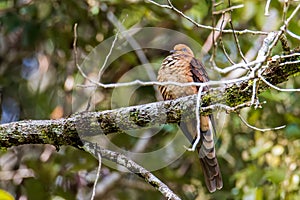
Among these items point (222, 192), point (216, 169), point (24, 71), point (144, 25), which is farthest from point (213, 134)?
point (24, 71)

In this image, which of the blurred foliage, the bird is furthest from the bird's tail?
the blurred foliage

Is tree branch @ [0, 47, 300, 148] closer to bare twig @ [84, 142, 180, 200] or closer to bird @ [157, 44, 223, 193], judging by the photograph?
bare twig @ [84, 142, 180, 200]

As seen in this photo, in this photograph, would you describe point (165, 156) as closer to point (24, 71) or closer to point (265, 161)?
point (265, 161)

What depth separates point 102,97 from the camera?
430cm

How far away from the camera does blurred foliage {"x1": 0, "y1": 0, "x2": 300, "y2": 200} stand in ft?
12.5

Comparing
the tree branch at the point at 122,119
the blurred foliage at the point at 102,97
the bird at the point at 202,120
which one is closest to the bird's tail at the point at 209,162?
the bird at the point at 202,120

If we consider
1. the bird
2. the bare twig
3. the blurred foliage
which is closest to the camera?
the bare twig

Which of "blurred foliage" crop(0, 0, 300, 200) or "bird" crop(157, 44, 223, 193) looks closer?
"bird" crop(157, 44, 223, 193)

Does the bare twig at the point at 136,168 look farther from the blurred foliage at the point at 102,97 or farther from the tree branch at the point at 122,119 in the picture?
the blurred foliage at the point at 102,97

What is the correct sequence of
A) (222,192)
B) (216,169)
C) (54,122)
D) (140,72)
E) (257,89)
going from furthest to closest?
(140,72) < (222,192) < (216,169) < (54,122) < (257,89)

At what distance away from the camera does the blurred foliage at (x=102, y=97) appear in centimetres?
381

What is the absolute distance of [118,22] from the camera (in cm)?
400

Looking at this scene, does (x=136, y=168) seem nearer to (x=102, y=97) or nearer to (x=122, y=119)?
(x=122, y=119)

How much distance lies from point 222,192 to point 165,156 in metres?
0.53
